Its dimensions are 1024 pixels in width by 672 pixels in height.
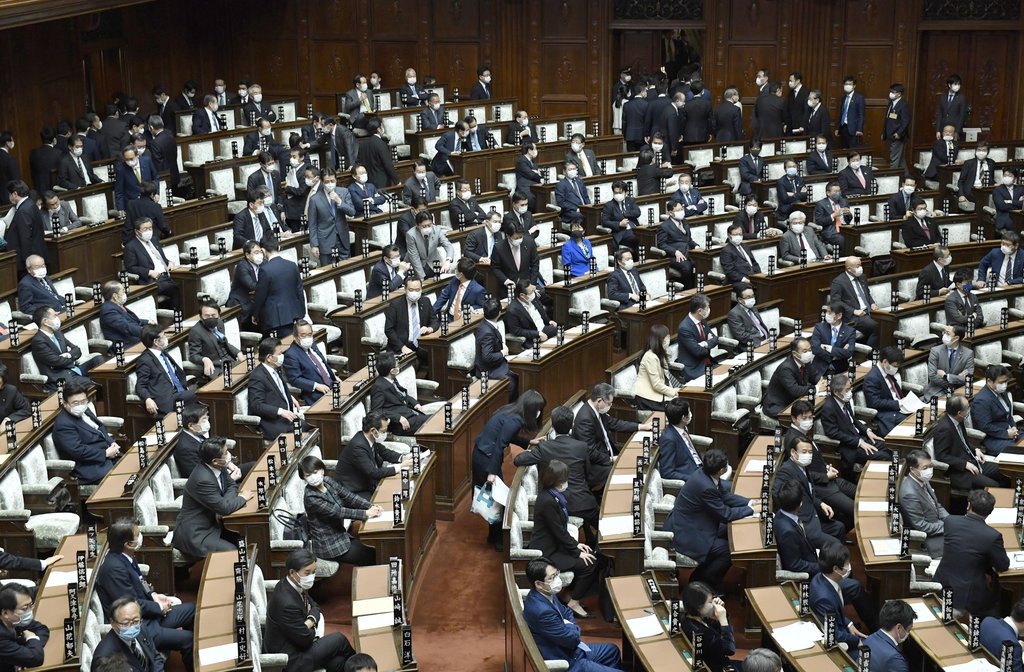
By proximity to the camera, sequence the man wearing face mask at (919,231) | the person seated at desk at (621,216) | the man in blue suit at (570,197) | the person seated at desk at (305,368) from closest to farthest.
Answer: the person seated at desk at (305,368)
the person seated at desk at (621,216)
the man wearing face mask at (919,231)
the man in blue suit at (570,197)

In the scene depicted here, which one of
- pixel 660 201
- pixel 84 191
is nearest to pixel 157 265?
pixel 84 191

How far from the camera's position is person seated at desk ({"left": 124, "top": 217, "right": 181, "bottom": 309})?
12.4 meters

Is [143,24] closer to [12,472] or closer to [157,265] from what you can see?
[157,265]

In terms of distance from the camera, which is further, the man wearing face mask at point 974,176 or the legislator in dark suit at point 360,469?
the man wearing face mask at point 974,176

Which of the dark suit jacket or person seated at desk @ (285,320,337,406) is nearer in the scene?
the dark suit jacket

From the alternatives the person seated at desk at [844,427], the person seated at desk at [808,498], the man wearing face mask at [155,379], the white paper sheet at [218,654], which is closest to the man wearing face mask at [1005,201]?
the person seated at desk at [844,427]

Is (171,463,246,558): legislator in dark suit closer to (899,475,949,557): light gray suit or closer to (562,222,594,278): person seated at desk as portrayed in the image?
(899,475,949,557): light gray suit

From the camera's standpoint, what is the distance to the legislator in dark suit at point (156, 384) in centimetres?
1002

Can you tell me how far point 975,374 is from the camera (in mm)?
12016

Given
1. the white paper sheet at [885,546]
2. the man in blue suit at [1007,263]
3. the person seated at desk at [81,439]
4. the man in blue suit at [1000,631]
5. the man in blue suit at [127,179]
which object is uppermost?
the man in blue suit at [127,179]

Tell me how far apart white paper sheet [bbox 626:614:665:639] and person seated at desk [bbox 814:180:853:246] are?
28.9ft

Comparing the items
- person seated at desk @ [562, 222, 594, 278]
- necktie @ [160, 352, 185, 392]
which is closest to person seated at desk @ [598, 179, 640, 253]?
person seated at desk @ [562, 222, 594, 278]

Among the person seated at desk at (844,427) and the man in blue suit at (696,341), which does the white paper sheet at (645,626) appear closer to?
the person seated at desk at (844,427)

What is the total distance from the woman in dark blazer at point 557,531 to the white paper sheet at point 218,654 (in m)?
2.27
